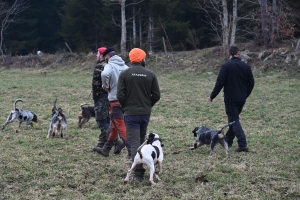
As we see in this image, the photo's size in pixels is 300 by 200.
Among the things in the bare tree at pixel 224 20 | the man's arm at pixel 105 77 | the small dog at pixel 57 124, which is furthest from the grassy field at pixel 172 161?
the bare tree at pixel 224 20

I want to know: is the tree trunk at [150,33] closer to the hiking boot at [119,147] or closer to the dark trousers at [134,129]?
the hiking boot at [119,147]

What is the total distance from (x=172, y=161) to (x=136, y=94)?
166cm

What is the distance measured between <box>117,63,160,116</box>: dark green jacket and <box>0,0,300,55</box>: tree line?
61.6 ft

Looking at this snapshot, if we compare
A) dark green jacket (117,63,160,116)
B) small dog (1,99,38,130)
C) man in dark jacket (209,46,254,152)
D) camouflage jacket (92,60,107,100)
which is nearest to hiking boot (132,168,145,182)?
dark green jacket (117,63,160,116)

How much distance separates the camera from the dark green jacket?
5766 millimetres

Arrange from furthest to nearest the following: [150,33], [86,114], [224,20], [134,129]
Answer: [150,33] < [224,20] < [86,114] < [134,129]

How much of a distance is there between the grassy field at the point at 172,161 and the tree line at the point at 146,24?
39.5 ft

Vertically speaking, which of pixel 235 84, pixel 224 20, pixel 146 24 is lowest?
pixel 235 84

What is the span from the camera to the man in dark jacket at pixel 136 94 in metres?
5.77

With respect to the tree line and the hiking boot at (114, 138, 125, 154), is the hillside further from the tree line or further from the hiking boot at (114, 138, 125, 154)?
the hiking boot at (114, 138, 125, 154)

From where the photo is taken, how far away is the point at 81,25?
3619 cm

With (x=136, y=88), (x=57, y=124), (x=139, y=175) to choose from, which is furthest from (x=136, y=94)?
(x=57, y=124)

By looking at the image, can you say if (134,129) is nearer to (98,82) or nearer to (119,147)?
(119,147)

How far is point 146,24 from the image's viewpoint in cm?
3519
